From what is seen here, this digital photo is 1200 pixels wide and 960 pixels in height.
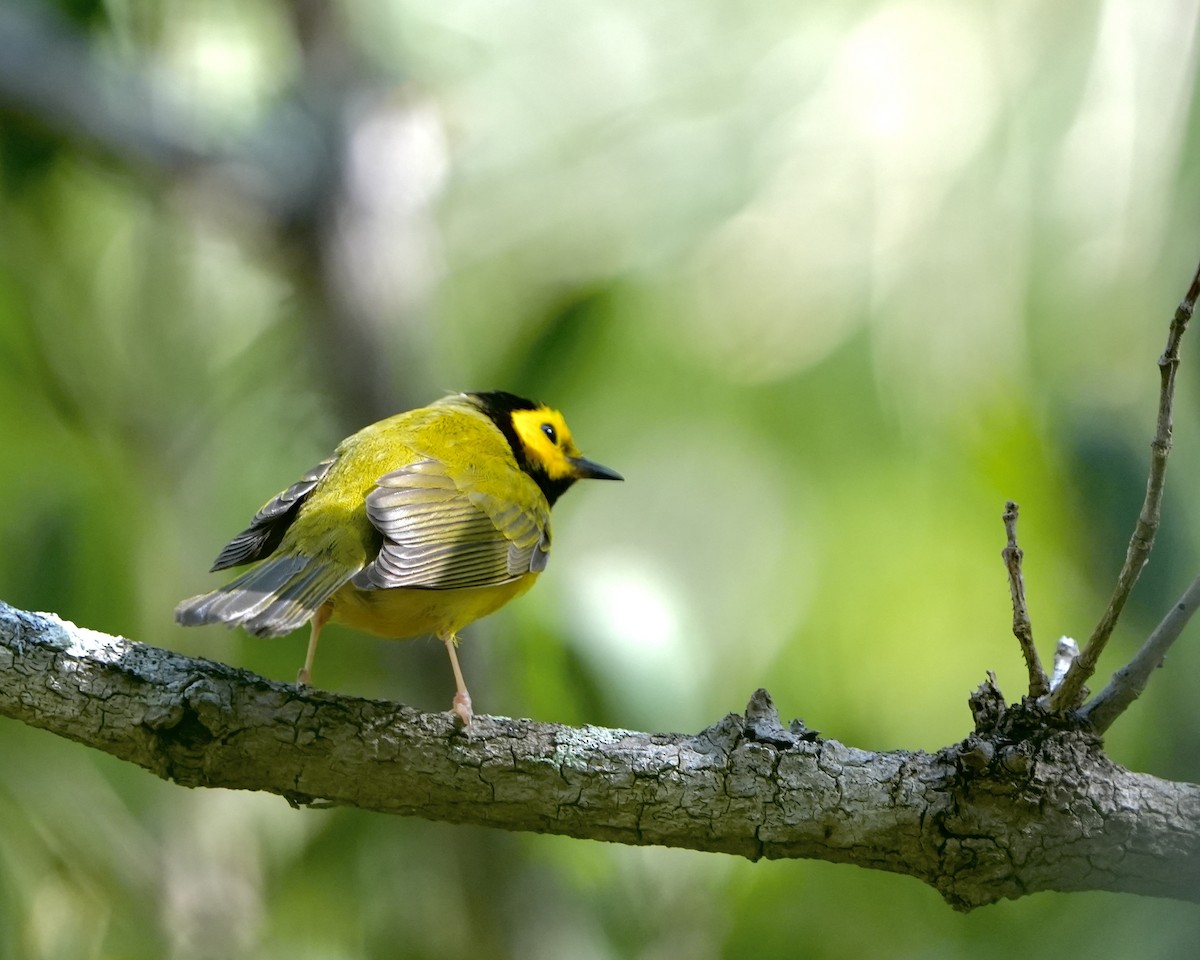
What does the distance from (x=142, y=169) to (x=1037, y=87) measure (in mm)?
4446

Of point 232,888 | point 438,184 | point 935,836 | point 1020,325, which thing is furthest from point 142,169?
point 935,836

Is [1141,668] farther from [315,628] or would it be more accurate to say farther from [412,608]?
[315,628]

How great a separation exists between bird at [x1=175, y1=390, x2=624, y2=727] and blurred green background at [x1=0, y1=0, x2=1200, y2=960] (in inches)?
30.0

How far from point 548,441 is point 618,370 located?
8.65 ft

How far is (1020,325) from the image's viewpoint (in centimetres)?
648

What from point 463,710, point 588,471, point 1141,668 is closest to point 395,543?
point 463,710

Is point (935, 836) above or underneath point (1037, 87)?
underneath

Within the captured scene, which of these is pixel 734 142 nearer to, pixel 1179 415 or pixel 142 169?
pixel 142 169

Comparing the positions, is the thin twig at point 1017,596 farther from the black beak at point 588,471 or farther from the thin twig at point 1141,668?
the black beak at point 588,471

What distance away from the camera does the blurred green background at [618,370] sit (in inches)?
192

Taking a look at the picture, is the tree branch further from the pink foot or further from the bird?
the bird

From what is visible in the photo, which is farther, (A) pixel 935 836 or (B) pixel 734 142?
(B) pixel 734 142

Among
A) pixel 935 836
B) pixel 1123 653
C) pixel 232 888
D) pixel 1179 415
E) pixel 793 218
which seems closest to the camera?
pixel 935 836

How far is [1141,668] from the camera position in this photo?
2777 millimetres
